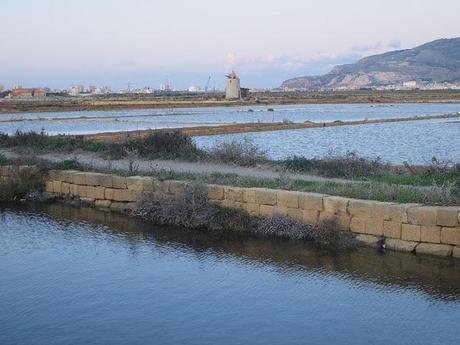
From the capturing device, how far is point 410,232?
10.2 m

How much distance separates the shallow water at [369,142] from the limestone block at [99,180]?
5918 millimetres

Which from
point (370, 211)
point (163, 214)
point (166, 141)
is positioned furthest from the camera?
point (166, 141)

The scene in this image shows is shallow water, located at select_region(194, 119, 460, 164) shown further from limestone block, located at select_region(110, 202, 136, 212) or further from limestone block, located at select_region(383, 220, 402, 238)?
limestone block, located at select_region(383, 220, 402, 238)

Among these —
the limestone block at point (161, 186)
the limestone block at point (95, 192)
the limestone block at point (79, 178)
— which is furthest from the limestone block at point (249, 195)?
the limestone block at point (79, 178)

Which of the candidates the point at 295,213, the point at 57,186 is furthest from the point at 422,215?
the point at 57,186

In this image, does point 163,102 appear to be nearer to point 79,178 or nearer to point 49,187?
point 49,187

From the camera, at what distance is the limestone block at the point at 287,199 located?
11.4 m

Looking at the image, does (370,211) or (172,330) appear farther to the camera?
(370,211)

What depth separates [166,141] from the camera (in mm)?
19609

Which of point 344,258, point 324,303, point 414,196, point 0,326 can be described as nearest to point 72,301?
point 0,326

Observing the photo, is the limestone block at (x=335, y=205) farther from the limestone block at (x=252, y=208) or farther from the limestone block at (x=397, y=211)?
the limestone block at (x=252, y=208)

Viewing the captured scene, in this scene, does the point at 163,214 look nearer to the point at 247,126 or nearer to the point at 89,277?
the point at 89,277

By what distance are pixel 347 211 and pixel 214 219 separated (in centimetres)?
262

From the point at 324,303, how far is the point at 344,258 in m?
2.17
